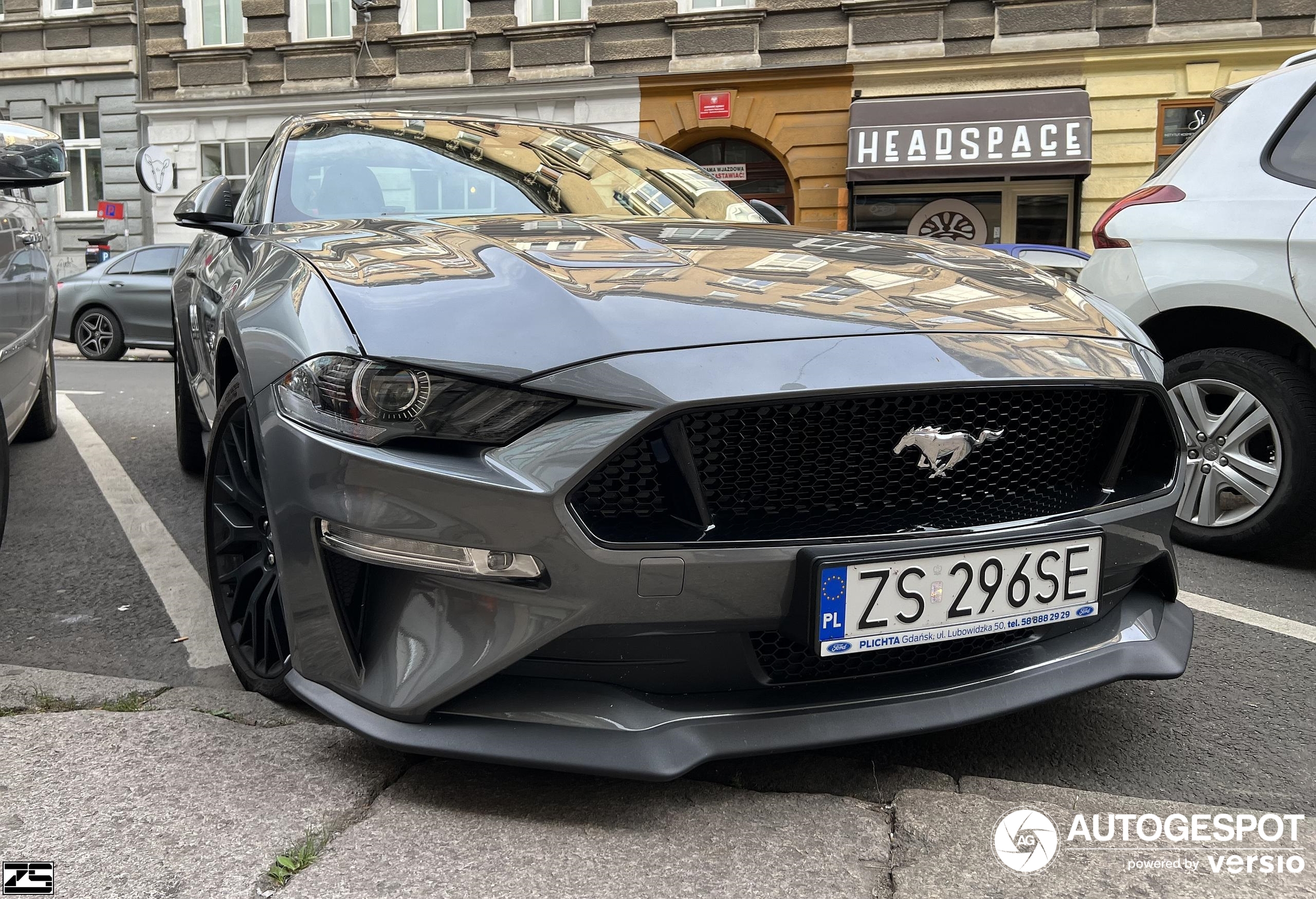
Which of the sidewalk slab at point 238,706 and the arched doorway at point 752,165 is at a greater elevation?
the arched doorway at point 752,165

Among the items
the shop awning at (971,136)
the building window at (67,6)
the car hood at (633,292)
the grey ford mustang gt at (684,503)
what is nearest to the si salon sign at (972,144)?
the shop awning at (971,136)

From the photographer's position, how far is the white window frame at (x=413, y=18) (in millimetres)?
17797

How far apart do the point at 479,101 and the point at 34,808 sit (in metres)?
17.0

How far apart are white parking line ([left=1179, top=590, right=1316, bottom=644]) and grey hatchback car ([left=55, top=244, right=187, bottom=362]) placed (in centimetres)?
1235

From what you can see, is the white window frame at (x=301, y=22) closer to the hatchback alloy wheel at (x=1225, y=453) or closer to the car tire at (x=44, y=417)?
the car tire at (x=44, y=417)

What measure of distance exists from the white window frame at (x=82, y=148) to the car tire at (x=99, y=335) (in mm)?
7800

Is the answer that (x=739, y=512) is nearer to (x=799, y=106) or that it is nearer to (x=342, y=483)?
(x=342, y=483)

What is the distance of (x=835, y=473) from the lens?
6.33 feet

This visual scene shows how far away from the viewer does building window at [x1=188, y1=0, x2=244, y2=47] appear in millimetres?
19141

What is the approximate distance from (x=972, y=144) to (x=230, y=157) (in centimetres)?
1217

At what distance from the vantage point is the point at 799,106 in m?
16.4

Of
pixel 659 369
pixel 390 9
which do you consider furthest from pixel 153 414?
pixel 390 9

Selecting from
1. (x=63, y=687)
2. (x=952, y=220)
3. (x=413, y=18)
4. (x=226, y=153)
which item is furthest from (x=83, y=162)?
(x=63, y=687)

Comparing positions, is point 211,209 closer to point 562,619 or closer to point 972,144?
point 562,619
